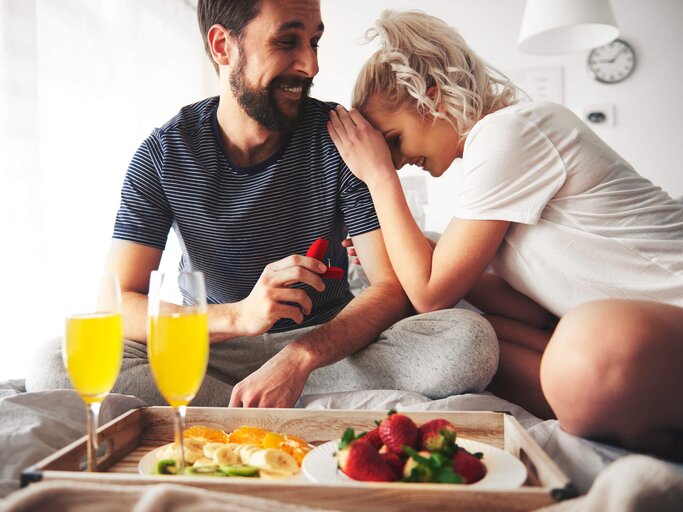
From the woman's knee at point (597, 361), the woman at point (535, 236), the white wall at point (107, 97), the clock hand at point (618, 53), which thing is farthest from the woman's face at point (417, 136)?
the clock hand at point (618, 53)

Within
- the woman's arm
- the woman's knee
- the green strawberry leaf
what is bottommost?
the green strawberry leaf

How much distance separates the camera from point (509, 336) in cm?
161

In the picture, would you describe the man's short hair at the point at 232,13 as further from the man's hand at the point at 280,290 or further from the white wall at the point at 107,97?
the white wall at the point at 107,97

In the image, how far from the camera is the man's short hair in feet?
5.39

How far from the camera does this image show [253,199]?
1.63 meters

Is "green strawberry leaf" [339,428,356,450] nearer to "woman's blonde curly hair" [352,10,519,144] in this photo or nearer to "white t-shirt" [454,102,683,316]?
"white t-shirt" [454,102,683,316]

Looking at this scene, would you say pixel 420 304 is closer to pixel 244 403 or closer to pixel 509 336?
pixel 509 336

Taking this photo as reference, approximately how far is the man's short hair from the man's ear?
0.7 inches

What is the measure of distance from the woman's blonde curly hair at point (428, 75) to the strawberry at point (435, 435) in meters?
0.91

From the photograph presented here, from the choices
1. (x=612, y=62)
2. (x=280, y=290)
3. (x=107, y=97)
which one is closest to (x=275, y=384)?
(x=280, y=290)

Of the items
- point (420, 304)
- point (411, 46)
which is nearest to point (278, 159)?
point (411, 46)

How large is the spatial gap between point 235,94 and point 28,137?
1.14 meters

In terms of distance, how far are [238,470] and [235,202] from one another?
951 millimetres

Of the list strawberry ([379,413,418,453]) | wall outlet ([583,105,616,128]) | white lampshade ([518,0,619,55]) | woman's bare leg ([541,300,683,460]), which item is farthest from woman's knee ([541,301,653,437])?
wall outlet ([583,105,616,128])
